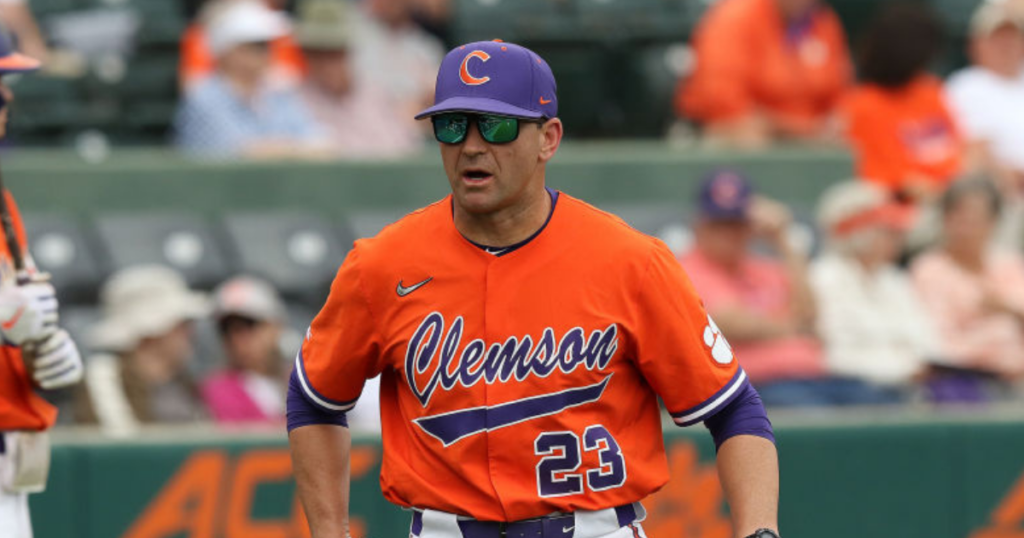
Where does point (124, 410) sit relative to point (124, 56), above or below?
below

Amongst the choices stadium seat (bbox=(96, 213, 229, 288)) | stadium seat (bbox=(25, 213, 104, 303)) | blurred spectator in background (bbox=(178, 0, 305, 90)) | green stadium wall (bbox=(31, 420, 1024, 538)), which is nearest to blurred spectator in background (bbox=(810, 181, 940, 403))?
green stadium wall (bbox=(31, 420, 1024, 538))

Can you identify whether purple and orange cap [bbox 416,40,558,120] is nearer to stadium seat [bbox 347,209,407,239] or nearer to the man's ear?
the man's ear

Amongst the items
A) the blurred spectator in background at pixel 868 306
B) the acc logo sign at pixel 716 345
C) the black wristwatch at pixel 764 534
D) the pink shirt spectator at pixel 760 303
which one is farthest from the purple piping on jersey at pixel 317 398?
the blurred spectator in background at pixel 868 306

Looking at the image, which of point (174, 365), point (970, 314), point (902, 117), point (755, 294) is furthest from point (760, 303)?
point (174, 365)

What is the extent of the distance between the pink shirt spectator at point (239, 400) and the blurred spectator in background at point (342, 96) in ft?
7.00

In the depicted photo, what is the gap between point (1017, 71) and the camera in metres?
9.60

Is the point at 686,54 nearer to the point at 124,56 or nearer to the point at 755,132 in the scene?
the point at 755,132

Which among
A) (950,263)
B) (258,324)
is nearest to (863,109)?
(950,263)

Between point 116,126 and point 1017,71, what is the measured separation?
4910 mm

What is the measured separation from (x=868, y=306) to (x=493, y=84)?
4.46m

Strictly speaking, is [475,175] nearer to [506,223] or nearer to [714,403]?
[506,223]

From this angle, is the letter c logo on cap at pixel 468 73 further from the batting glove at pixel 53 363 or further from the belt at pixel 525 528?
the batting glove at pixel 53 363

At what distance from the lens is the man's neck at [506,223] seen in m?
3.74

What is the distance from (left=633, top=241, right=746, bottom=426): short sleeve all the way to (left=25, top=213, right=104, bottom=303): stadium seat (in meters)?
4.54
